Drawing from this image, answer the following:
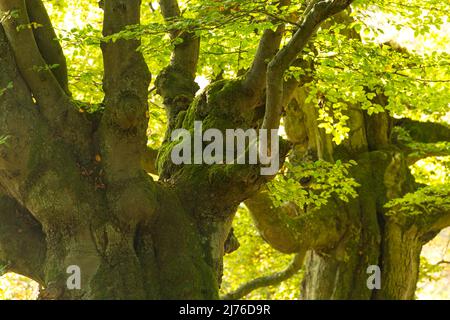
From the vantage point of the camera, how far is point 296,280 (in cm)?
1644

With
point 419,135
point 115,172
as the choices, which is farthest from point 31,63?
point 419,135

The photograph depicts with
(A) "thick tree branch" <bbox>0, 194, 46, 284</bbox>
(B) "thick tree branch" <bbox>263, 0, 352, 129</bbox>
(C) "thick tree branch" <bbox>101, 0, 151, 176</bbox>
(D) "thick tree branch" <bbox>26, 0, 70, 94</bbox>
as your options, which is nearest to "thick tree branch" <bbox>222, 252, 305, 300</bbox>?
(A) "thick tree branch" <bbox>0, 194, 46, 284</bbox>

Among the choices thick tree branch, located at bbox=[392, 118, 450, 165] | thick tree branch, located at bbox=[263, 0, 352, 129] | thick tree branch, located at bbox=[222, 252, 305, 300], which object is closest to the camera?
thick tree branch, located at bbox=[263, 0, 352, 129]

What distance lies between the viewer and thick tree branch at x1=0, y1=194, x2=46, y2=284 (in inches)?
267

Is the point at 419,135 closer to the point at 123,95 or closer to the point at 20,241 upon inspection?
the point at 123,95

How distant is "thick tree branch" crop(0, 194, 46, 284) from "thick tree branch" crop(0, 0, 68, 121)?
112 centimetres

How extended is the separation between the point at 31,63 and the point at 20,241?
1799mm

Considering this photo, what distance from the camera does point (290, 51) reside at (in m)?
5.97

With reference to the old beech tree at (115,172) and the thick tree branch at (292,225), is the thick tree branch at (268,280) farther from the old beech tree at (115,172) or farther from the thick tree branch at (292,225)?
the old beech tree at (115,172)

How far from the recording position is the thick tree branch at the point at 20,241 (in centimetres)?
678

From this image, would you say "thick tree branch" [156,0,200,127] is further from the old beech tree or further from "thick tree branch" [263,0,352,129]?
"thick tree branch" [263,0,352,129]

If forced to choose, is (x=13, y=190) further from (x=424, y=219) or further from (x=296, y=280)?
(x=296, y=280)

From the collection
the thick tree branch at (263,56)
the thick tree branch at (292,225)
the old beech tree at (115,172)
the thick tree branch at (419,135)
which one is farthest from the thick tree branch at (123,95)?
the thick tree branch at (419,135)
